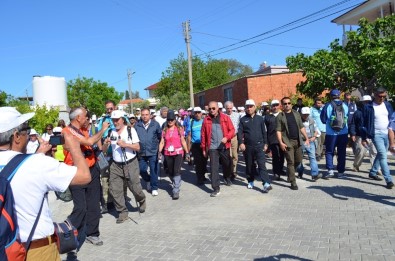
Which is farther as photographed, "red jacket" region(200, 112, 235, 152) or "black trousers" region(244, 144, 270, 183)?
"red jacket" region(200, 112, 235, 152)

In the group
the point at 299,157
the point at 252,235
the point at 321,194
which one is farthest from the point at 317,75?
the point at 252,235

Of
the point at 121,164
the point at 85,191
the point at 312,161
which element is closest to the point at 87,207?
the point at 85,191

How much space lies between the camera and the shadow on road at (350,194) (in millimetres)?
6317

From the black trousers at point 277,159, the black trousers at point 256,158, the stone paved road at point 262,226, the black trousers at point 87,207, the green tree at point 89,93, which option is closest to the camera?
the stone paved road at point 262,226

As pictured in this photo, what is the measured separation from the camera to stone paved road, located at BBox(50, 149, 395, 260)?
14.7ft

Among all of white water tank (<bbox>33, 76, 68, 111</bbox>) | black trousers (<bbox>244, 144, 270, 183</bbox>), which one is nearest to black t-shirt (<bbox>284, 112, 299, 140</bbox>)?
black trousers (<bbox>244, 144, 270, 183</bbox>)

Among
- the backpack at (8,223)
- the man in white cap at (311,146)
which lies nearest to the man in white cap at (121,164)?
the backpack at (8,223)

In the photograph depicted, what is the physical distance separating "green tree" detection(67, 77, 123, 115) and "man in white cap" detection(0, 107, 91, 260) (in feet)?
166

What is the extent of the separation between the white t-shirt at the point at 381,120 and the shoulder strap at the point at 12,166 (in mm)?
6699

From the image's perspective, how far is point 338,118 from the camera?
8117mm

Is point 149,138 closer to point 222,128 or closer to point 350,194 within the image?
point 222,128

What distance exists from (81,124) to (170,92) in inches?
1896

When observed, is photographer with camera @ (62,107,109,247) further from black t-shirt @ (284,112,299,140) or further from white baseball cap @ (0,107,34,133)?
black t-shirt @ (284,112,299,140)

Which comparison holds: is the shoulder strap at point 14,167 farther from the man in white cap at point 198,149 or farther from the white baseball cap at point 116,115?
the man in white cap at point 198,149
